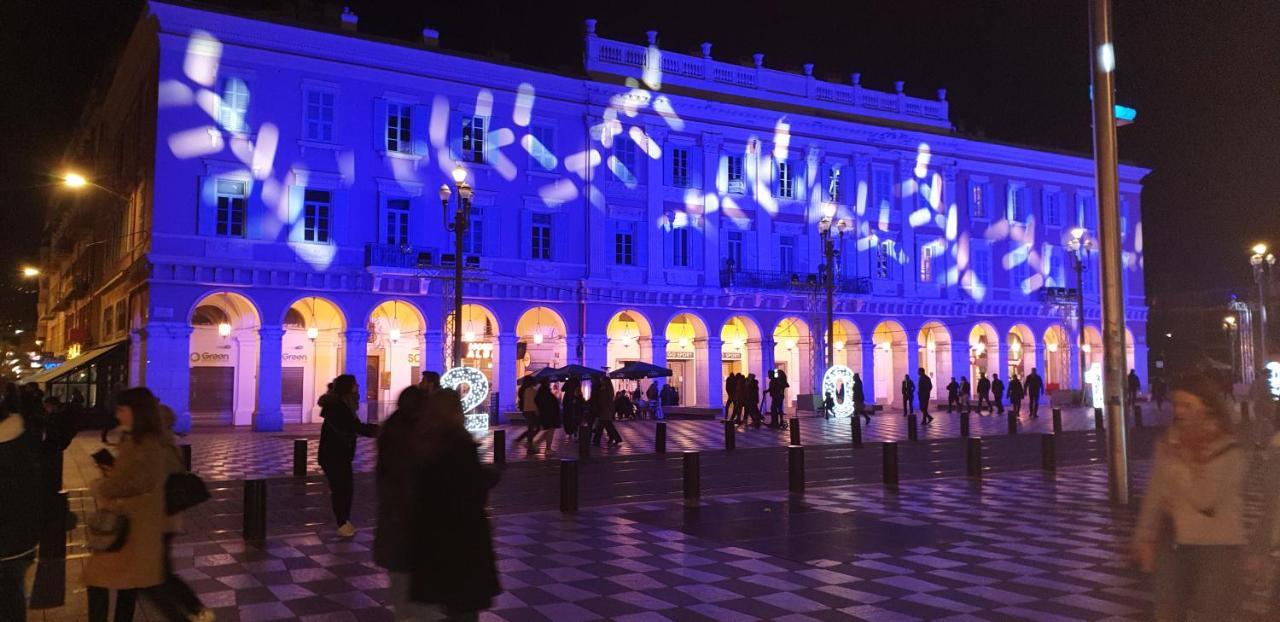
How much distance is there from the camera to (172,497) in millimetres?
5395

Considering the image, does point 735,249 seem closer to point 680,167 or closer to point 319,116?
point 680,167

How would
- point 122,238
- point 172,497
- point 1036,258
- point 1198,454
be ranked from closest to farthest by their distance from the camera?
point 1198,454 → point 172,497 → point 122,238 → point 1036,258

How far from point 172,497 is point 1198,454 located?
18.2 ft

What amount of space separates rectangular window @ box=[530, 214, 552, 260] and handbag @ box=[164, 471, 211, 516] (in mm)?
29459

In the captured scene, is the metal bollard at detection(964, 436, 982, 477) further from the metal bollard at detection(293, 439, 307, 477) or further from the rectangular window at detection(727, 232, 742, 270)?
the rectangular window at detection(727, 232, 742, 270)

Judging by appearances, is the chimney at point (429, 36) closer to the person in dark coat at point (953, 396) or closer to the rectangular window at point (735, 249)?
the rectangular window at point (735, 249)

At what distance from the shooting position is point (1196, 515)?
4.84m

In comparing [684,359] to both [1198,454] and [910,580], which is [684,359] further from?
[1198,454]

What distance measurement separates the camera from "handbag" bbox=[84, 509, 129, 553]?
5.17 m

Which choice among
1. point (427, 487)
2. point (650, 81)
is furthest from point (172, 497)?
point (650, 81)

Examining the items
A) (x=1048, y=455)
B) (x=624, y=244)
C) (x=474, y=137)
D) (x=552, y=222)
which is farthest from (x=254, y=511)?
(x=624, y=244)

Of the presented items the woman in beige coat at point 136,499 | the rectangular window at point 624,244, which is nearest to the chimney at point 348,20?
the rectangular window at point 624,244

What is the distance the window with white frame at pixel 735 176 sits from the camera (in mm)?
39500

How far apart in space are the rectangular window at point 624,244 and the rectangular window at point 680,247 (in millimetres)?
1808
